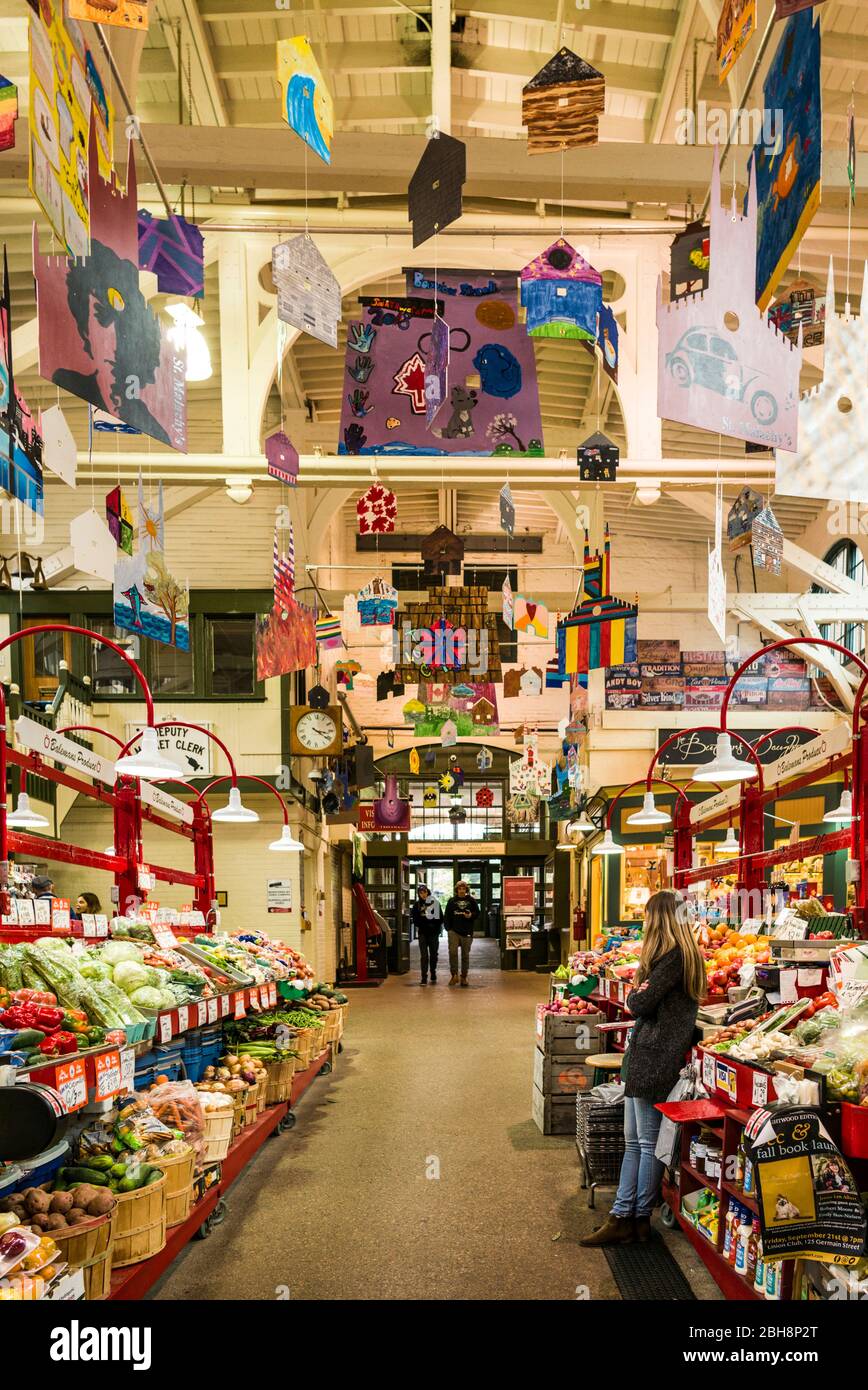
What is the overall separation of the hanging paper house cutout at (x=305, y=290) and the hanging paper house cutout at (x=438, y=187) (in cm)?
88

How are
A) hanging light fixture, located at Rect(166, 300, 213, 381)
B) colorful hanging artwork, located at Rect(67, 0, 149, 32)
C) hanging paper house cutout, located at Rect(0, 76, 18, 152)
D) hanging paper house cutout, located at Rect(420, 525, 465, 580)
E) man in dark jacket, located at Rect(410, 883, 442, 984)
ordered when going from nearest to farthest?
colorful hanging artwork, located at Rect(67, 0, 149, 32)
hanging paper house cutout, located at Rect(0, 76, 18, 152)
hanging light fixture, located at Rect(166, 300, 213, 381)
hanging paper house cutout, located at Rect(420, 525, 465, 580)
man in dark jacket, located at Rect(410, 883, 442, 984)

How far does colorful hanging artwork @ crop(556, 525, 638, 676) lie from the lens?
10812mm

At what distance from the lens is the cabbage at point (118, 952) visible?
5.95 m

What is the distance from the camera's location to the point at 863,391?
442cm

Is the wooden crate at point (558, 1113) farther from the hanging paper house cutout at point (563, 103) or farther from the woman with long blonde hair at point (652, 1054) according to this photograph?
the hanging paper house cutout at point (563, 103)

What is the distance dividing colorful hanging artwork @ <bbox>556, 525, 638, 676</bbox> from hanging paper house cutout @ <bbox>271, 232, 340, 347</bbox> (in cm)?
534

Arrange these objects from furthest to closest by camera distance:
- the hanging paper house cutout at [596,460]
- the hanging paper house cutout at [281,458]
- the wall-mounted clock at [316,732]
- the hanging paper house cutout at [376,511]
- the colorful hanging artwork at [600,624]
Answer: the wall-mounted clock at [316,732], the colorful hanging artwork at [600,624], the hanging paper house cutout at [376,511], the hanging paper house cutout at [596,460], the hanging paper house cutout at [281,458]

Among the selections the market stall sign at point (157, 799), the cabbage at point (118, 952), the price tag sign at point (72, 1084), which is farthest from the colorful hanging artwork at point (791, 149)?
the market stall sign at point (157, 799)

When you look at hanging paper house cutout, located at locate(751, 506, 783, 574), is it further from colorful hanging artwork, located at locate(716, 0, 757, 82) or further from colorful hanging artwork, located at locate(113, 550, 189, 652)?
colorful hanging artwork, located at locate(716, 0, 757, 82)

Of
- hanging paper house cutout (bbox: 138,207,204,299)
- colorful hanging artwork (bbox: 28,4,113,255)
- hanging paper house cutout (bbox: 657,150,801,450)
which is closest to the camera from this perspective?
colorful hanging artwork (bbox: 28,4,113,255)

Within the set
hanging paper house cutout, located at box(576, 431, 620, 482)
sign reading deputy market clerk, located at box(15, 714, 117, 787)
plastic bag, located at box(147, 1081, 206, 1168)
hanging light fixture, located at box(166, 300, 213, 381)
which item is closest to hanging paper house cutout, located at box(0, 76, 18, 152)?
hanging light fixture, located at box(166, 300, 213, 381)
